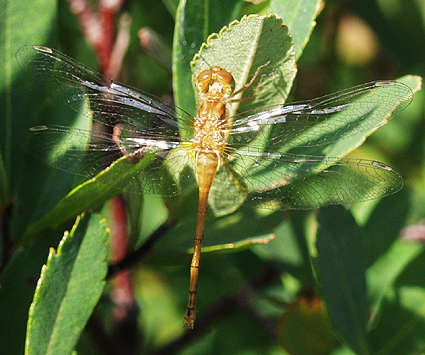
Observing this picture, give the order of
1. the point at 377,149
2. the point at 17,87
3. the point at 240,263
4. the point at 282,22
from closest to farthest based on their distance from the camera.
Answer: the point at 282,22
the point at 17,87
the point at 240,263
the point at 377,149

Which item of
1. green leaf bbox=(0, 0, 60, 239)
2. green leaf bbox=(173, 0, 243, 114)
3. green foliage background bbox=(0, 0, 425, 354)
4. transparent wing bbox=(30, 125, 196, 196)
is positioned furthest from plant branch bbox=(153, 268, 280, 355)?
green leaf bbox=(173, 0, 243, 114)

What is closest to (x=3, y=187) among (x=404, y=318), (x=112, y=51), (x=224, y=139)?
(x=224, y=139)

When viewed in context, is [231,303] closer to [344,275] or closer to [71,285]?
[344,275]

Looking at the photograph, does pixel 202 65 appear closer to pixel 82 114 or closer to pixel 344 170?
pixel 82 114

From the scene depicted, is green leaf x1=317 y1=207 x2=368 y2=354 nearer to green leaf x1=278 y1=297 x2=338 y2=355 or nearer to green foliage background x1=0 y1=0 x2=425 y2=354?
green foliage background x1=0 y1=0 x2=425 y2=354

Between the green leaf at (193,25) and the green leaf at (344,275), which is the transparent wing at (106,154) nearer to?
the green leaf at (193,25)

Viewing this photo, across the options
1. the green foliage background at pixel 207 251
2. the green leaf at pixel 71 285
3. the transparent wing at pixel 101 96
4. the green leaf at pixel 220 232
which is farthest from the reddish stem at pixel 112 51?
the green leaf at pixel 71 285

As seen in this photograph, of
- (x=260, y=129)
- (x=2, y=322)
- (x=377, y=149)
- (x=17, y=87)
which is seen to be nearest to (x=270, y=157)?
(x=260, y=129)
